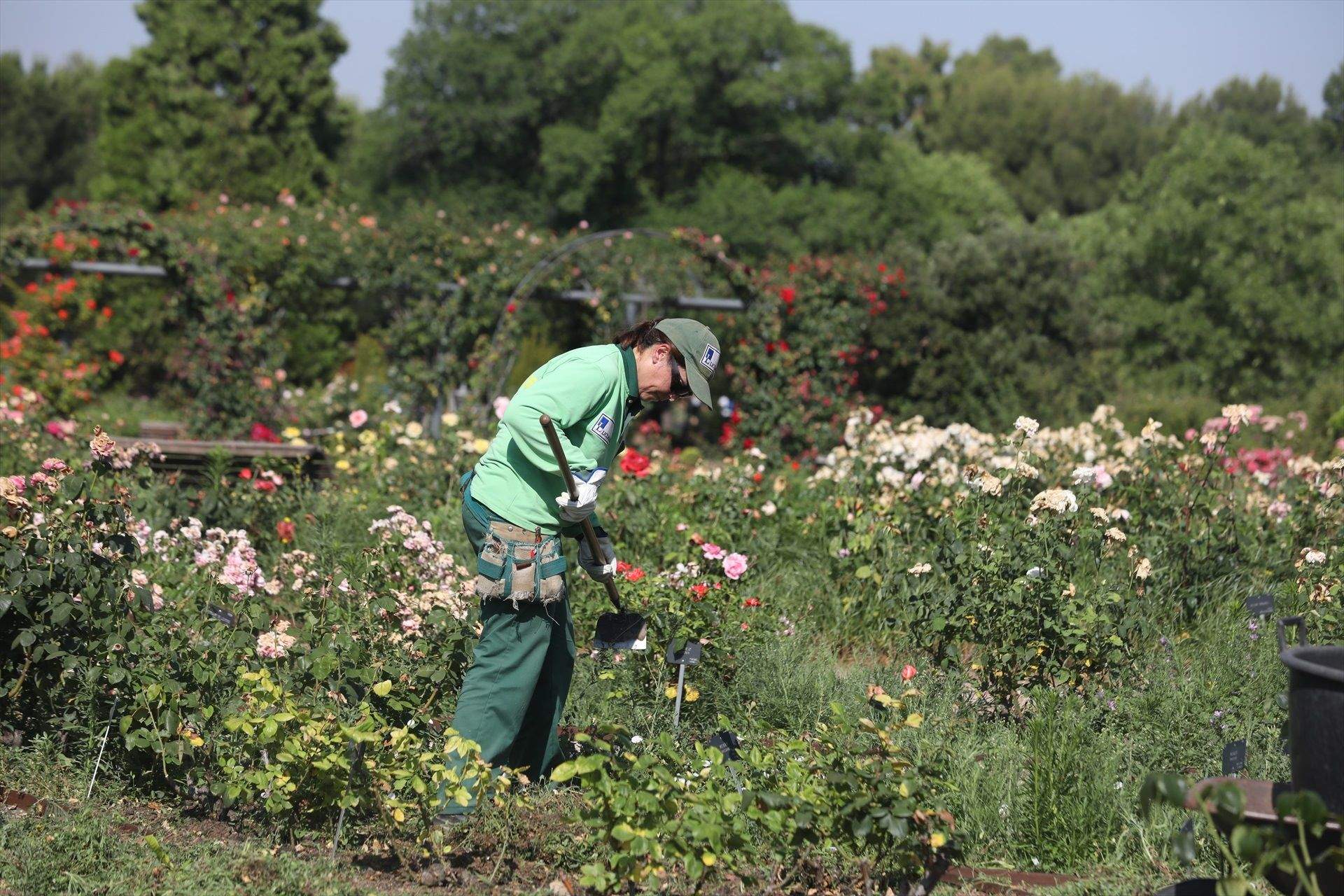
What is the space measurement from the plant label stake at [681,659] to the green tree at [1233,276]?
40.1 ft

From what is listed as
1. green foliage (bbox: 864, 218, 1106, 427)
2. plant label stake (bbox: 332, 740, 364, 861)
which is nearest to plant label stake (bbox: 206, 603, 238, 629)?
plant label stake (bbox: 332, 740, 364, 861)

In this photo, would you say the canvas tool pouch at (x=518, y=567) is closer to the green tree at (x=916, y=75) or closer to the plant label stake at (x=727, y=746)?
the plant label stake at (x=727, y=746)

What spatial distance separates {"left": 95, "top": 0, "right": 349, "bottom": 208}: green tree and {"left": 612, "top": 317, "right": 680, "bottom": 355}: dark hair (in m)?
17.9

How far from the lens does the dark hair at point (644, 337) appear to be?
3.43m

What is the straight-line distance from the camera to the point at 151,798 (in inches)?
138

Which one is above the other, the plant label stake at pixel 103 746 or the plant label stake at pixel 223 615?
the plant label stake at pixel 223 615

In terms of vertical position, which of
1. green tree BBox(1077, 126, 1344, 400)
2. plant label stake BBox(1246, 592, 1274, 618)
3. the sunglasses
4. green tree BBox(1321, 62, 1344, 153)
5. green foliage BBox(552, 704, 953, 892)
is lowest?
green foliage BBox(552, 704, 953, 892)

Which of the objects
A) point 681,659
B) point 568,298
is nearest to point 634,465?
point 681,659

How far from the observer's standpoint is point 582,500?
320cm

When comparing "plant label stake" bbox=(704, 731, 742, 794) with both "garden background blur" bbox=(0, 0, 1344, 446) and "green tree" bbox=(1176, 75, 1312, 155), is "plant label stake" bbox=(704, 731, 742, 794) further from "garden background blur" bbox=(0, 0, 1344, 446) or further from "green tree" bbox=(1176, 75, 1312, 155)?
"green tree" bbox=(1176, 75, 1312, 155)

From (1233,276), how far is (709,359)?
13840 mm

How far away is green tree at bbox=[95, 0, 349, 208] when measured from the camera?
65.9 ft

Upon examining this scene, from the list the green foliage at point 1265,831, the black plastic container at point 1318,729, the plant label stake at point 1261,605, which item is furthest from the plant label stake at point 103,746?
the plant label stake at point 1261,605

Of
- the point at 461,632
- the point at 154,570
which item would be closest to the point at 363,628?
the point at 461,632
